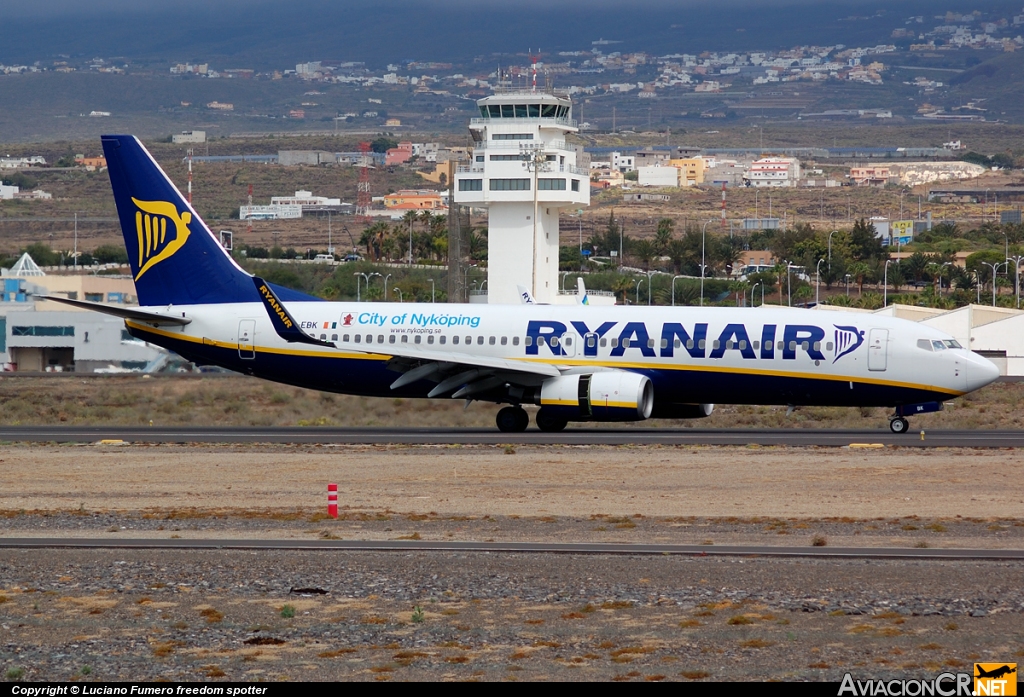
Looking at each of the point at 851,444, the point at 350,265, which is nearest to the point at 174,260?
the point at 851,444

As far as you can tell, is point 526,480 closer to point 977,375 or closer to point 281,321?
point 281,321

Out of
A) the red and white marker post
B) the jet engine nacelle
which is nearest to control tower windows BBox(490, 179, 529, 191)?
the jet engine nacelle

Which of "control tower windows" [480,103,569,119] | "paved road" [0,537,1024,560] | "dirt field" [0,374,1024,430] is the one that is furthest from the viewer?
"control tower windows" [480,103,569,119]

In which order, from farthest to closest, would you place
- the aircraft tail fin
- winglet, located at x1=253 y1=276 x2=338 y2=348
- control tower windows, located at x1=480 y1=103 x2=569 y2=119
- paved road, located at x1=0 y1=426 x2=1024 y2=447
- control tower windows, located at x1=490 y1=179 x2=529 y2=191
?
control tower windows, located at x1=480 y1=103 x2=569 y2=119
control tower windows, located at x1=490 y1=179 x2=529 y2=191
the aircraft tail fin
winglet, located at x1=253 y1=276 x2=338 y2=348
paved road, located at x1=0 y1=426 x2=1024 y2=447

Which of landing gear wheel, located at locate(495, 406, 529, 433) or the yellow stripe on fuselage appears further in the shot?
landing gear wheel, located at locate(495, 406, 529, 433)

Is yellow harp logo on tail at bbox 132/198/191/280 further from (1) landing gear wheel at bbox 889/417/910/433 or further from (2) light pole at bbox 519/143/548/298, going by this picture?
(2) light pole at bbox 519/143/548/298

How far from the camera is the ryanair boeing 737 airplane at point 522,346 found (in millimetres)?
35625

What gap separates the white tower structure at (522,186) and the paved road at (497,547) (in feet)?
209

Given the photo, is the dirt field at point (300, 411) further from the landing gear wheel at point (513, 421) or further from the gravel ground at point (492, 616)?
the gravel ground at point (492, 616)

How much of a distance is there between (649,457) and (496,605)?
15236 mm

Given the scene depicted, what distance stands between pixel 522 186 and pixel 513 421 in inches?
1977

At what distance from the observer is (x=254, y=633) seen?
48.6ft

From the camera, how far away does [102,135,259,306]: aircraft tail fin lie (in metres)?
40.2

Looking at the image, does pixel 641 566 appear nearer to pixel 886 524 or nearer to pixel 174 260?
pixel 886 524
